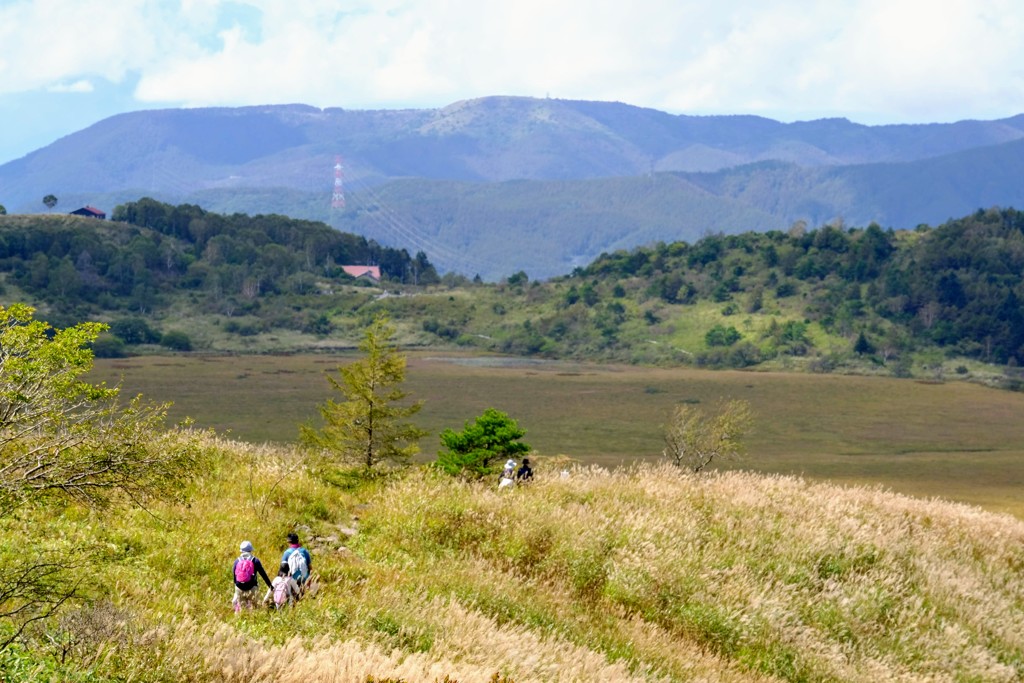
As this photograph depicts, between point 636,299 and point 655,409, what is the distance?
73.1 meters

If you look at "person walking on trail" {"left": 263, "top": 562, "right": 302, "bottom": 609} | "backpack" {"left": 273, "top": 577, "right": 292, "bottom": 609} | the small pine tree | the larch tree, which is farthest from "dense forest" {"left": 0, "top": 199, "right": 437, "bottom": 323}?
"backpack" {"left": 273, "top": 577, "right": 292, "bottom": 609}

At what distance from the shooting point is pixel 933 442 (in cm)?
8588

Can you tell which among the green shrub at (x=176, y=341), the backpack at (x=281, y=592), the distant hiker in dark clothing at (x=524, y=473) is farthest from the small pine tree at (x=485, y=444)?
the green shrub at (x=176, y=341)

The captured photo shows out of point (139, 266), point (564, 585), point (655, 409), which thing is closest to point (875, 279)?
point (655, 409)

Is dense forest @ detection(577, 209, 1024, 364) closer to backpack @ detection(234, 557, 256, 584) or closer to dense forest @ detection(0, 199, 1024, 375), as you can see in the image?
dense forest @ detection(0, 199, 1024, 375)

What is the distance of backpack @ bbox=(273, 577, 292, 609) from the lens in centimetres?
1244

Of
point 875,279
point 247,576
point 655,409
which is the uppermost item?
point 875,279

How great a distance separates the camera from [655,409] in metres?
98.6

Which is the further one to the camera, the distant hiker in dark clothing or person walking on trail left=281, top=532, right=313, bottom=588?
the distant hiker in dark clothing

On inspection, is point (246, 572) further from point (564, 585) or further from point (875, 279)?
point (875, 279)

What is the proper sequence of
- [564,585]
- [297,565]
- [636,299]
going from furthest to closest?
[636,299]
[564,585]
[297,565]

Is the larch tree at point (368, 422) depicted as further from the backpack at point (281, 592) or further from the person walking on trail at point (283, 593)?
the backpack at point (281, 592)

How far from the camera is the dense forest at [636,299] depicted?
14912 cm

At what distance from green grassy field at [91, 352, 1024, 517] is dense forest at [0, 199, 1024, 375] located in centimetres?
1470
